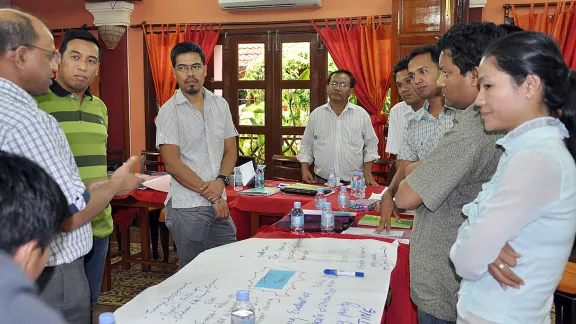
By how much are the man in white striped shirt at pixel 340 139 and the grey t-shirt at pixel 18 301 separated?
3955 mm

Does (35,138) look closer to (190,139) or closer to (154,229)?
(190,139)

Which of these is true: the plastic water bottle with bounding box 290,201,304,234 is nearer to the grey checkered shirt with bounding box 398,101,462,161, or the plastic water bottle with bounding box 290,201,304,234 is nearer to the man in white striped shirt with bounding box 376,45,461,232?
the man in white striped shirt with bounding box 376,45,461,232

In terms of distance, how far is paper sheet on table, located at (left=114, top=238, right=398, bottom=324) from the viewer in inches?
58.6

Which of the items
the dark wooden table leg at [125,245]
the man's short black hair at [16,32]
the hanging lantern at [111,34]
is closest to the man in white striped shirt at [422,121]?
the man's short black hair at [16,32]

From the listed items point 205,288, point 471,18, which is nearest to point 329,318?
point 205,288

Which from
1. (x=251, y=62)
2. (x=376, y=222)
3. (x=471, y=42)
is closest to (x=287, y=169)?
(x=251, y=62)

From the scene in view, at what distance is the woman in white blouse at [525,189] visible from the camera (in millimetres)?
1179

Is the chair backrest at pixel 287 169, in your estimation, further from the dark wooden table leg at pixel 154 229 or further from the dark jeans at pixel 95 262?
the dark jeans at pixel 95 262

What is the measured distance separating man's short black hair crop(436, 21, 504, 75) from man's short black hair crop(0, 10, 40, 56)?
1.32m

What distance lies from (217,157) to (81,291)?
4.16ft

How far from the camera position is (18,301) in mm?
624

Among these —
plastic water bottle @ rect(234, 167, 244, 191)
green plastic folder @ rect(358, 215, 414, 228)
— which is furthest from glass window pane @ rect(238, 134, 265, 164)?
green plastic folder @ rect(358, 215, 414, 228)

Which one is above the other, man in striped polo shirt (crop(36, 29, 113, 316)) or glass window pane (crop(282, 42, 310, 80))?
glass window pane (crop(282, 42, 310, 80))

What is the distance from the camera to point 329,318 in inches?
58.1
